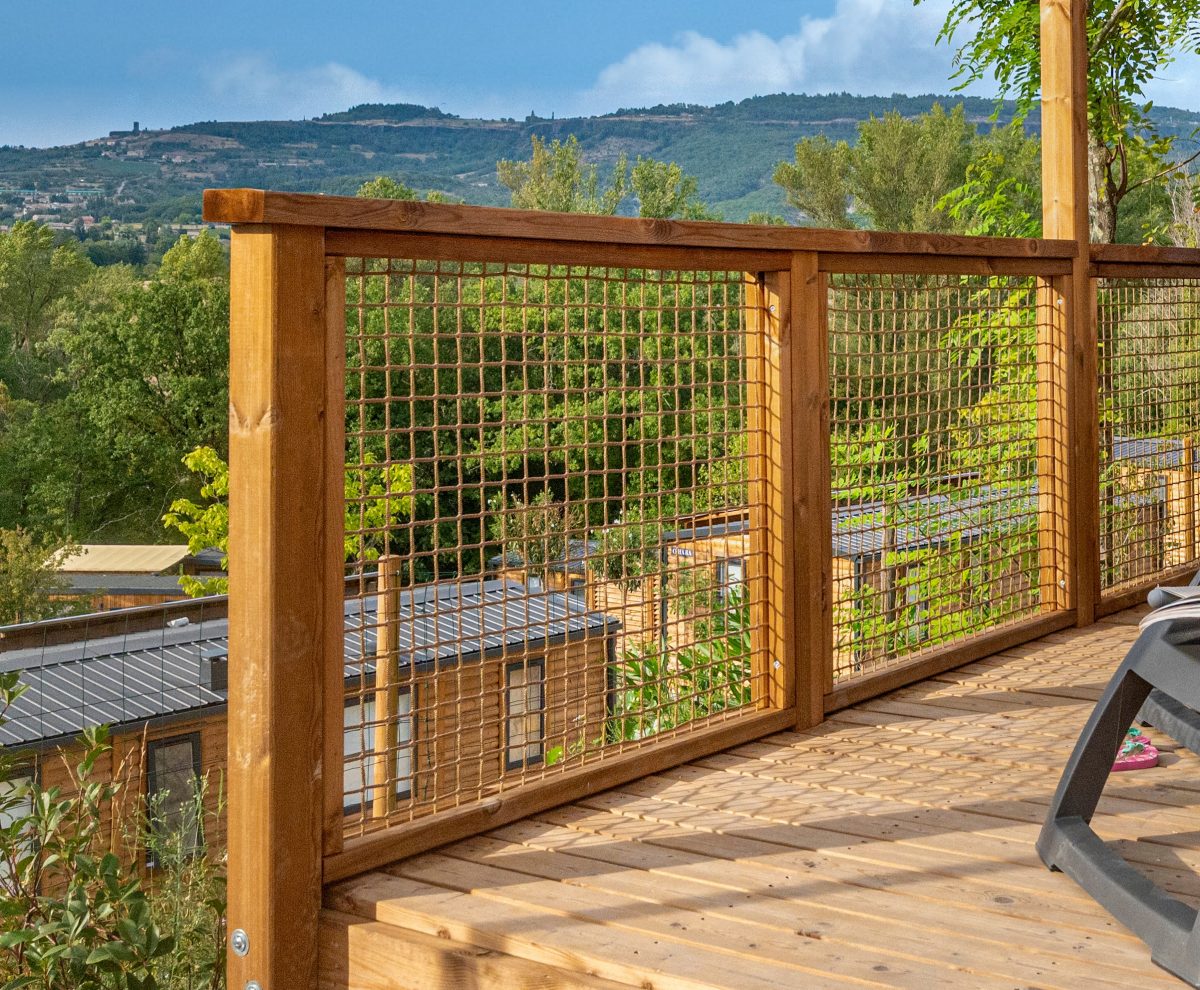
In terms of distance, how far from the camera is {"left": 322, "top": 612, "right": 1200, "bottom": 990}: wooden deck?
65.7 inches

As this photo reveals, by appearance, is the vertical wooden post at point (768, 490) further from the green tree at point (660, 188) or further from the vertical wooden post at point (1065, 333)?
the green tree at point (660, 188)

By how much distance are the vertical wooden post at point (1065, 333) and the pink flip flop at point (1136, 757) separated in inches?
45.9

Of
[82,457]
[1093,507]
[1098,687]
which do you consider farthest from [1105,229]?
[82,457]

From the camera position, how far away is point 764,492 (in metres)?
2.73

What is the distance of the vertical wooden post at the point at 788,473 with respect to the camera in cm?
269

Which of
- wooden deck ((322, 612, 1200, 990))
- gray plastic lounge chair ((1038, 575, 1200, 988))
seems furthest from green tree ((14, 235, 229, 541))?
gray plastic lounge chair ((1038, 575, 1200, 988))

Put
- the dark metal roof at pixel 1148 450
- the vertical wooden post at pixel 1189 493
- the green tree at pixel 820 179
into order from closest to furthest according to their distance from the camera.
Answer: the dark metal roof at pixel 1148 450, the vertical wooden post at pixel 1189 493, the green tree at pixel 820 179

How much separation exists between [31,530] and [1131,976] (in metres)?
40.4

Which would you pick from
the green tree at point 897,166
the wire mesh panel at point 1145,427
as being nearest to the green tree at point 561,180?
the green tree at point 897,166

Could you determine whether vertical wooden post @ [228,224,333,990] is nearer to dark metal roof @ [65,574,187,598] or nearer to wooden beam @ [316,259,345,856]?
wooden beam @ [316,259,345,856]

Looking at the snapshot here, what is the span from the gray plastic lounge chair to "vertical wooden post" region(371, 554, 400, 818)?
1.04 m

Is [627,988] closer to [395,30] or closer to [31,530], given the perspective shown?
[31,530]

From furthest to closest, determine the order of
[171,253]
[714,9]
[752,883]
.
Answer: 1. [714,9]
2. [171,253]
3. [752,883]

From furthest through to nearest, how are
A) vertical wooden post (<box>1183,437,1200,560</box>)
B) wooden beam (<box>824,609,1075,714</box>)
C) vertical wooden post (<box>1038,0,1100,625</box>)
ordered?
vertical wooden post (<box>1183,437,1200,560</box>) < vertical wooden post (<box>1038,0,1100,625</box>) < wooden beam (<box>824,609,1075,714</box>)
